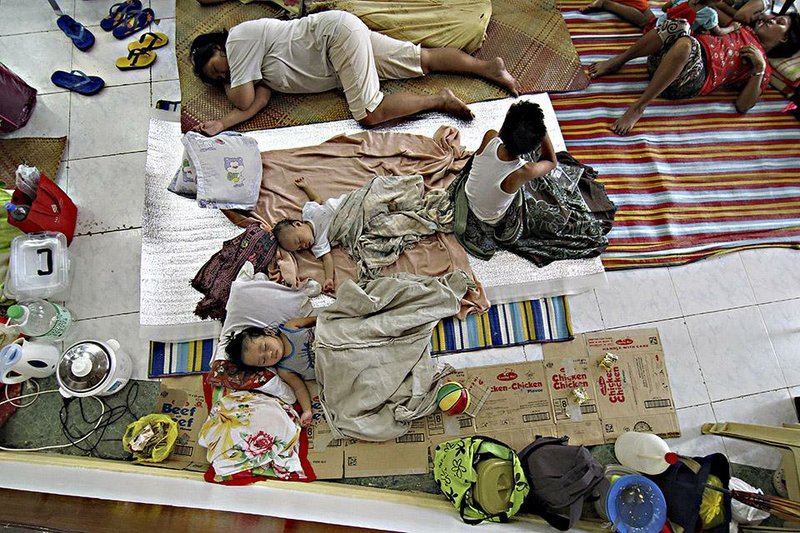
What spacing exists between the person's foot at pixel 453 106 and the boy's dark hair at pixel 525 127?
0.80 meters

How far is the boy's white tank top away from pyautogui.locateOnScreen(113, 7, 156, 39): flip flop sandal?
6.70 ft

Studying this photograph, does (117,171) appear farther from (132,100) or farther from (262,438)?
(262,438)

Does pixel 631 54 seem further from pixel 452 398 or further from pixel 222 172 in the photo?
pixel 222 172

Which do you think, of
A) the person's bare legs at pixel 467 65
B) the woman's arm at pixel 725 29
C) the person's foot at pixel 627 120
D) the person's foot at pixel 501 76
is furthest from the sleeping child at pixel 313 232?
the woman's arm at pixel 725 29

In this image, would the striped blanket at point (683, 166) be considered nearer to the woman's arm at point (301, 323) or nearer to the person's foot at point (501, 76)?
the person's foot at point (501, 76)

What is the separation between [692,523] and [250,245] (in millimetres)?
1945

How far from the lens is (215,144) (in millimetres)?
2244

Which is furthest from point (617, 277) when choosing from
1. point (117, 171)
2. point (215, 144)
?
point (117, 171)

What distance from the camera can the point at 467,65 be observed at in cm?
261

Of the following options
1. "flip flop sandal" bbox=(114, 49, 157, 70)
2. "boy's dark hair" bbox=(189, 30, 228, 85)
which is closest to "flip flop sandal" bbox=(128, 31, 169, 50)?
"flip flop sandal" bbox=(114, 49, 157, 70)

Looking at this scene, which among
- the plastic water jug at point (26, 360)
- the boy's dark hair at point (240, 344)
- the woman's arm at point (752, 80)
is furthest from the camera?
the woman's arm at point (752, 80)

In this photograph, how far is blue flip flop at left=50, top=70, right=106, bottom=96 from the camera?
2584mm

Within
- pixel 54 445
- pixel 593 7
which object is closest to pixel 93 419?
pixel 54 445

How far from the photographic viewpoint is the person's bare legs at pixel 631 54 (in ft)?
8.45
